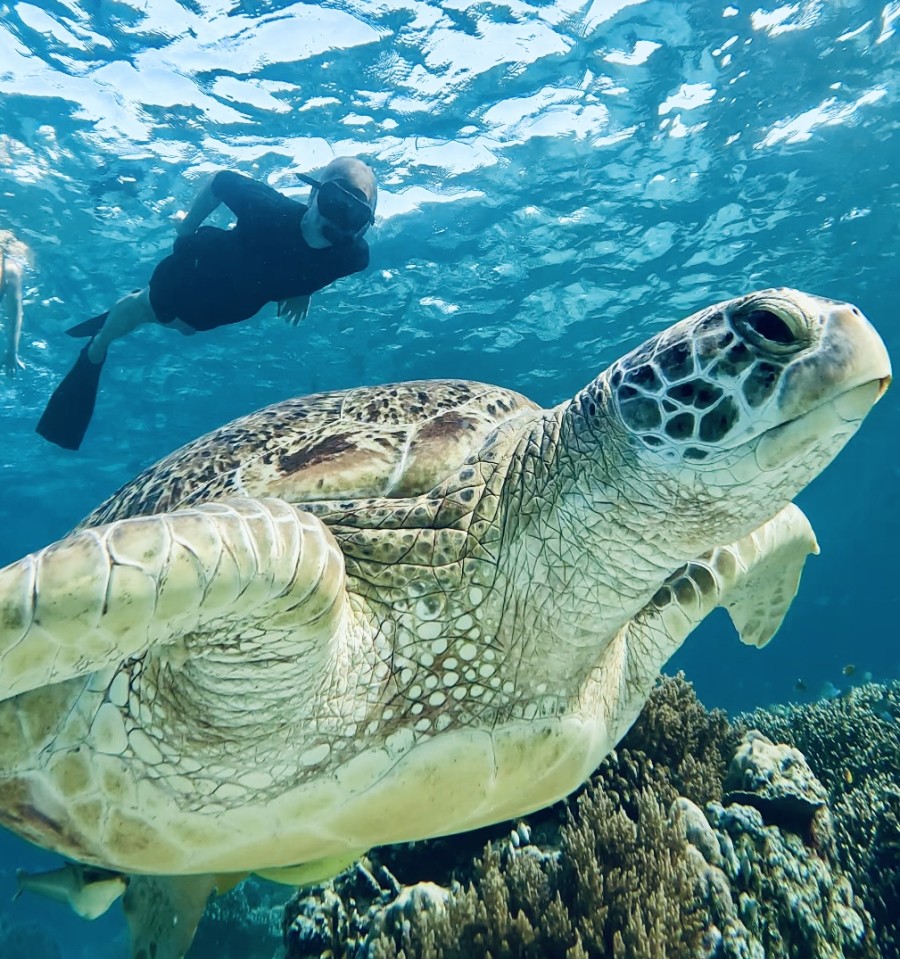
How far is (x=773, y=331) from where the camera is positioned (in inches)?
69.1

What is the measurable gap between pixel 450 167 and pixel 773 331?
12020 millimetres

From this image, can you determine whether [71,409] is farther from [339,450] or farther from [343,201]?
[339,450]

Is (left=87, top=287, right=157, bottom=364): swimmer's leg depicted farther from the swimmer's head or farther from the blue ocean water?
the blue ocean water

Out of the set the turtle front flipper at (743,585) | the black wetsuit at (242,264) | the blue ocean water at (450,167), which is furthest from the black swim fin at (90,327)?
the turtle front flipper at (743,585)

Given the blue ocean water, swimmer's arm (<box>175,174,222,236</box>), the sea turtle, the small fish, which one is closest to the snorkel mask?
swimmer's arm (<box>175,174,222,236</box>)

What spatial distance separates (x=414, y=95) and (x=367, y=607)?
10.9 meters

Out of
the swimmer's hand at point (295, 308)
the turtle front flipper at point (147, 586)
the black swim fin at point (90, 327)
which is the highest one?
the turtle front flipper at point (147, 586)

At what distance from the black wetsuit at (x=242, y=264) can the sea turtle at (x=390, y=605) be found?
4655mm

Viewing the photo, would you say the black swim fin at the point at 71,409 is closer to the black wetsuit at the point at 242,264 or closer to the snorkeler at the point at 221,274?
the snorkeler at the point at 221,274

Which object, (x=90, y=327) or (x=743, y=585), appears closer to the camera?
(x=743, y=585)

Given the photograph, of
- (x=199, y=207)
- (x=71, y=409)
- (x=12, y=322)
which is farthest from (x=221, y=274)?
(x=12, y=322)

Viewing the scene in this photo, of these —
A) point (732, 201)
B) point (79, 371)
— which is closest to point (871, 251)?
point (732, 201)

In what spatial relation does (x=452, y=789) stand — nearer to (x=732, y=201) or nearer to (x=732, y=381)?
(x=732, y=381)

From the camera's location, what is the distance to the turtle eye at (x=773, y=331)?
173 centimetres
